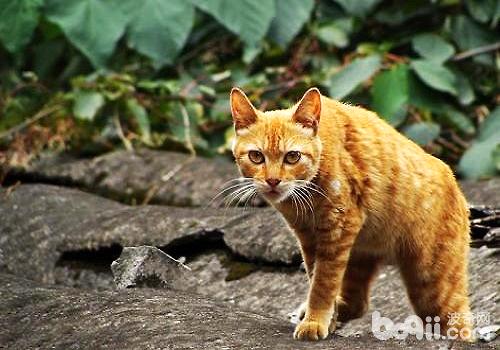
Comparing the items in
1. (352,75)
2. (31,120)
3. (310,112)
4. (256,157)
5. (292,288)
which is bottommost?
(31,120)

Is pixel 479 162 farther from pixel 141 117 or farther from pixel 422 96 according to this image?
pixel 141 117

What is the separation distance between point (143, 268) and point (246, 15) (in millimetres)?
2615

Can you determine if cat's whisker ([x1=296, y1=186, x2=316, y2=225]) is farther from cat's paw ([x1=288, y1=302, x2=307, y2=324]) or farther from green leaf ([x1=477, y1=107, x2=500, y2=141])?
green leaf ([x1=477, y1=107, x2=500, y2=141])

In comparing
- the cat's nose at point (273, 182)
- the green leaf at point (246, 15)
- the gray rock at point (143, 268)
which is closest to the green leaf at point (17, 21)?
the green leaf at point (246, 15)

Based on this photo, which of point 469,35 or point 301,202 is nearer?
point 301,202

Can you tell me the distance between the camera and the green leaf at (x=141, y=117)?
19.5 feet

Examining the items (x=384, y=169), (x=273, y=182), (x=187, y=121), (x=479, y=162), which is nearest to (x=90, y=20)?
(x=187, y=121)

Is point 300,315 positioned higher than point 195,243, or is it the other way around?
point 300,315

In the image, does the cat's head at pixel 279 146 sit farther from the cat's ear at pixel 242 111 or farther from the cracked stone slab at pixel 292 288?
the cracked stone slab at pixel 292 288

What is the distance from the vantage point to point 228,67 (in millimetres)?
6438

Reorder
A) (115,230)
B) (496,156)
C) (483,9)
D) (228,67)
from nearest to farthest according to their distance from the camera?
1. (115,230)
2. (496,156)
3. (483,9)
4. (228,67)

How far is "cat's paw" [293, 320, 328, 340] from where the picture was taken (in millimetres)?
2898

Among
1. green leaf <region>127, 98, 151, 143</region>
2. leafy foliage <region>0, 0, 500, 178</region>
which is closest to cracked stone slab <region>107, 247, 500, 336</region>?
leafy foliage <region>0, 0, 500, 178</region>

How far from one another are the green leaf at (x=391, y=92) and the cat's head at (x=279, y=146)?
2.60 metres
